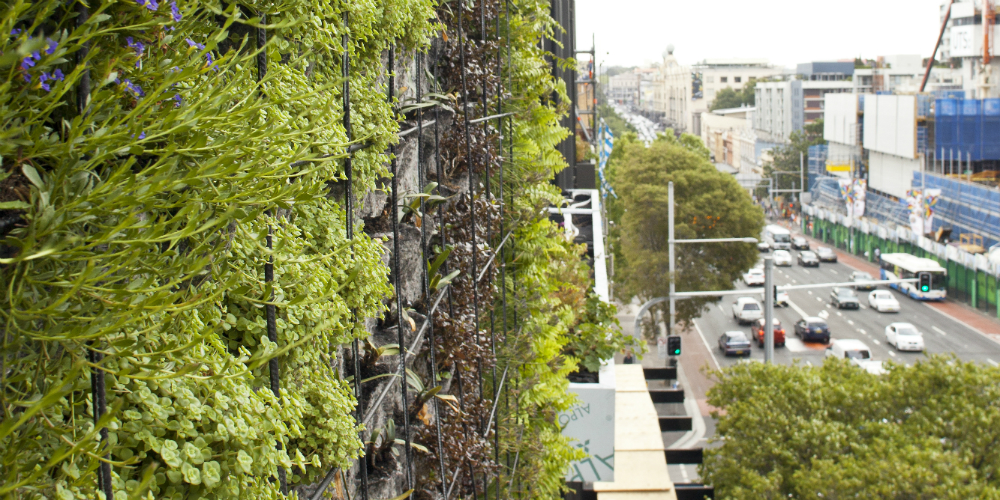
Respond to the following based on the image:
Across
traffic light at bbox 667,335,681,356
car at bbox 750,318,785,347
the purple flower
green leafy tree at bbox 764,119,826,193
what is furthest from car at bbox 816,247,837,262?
the purple flower

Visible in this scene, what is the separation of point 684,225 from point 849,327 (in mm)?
11480

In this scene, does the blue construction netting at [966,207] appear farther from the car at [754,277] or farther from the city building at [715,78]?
the city building at [715,78]

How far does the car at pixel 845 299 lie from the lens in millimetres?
39906

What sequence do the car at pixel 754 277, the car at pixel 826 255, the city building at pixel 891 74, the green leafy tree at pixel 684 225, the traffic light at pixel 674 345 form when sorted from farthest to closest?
the city building at pixel 891 74 < the car at pixel 826 255 < the car at pixel 754 277 < the green leafy tree at pixel 684 225 < the traffic light at pixel 674 345

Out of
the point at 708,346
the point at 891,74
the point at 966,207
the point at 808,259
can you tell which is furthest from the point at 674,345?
the point at 891,74

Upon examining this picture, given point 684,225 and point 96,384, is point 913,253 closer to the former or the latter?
point 684,225

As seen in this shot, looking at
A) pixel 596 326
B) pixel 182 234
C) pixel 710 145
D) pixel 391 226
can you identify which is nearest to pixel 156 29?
pixel 182 234

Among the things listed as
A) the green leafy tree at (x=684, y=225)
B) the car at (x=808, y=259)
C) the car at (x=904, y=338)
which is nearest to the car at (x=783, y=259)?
the car at (x=808, y=259)

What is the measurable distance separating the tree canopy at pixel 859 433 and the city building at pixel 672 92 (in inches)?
4301

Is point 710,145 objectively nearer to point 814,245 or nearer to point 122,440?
point 814,245

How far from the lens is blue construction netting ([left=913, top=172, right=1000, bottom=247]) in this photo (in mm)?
39125

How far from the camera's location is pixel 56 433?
1100 mm

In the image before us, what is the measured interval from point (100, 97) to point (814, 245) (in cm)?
6233

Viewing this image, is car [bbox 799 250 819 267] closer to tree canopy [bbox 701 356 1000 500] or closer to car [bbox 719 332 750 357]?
car [bbox 719 332 750 357]
